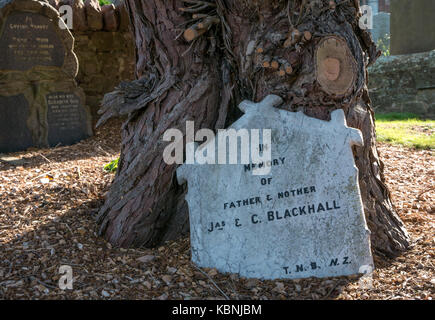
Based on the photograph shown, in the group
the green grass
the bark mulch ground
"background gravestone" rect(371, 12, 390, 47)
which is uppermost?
"background gravestone" rect(371, 12, 390, 47)

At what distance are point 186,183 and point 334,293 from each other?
1.15 m

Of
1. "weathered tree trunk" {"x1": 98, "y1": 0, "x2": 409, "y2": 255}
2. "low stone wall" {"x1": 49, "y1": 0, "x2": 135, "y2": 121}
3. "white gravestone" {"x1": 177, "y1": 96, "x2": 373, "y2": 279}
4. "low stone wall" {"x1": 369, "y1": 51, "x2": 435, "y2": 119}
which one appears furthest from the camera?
"low stone wall" {"x1": 369, "y1": 51, "x2": 435, "y2": 119}

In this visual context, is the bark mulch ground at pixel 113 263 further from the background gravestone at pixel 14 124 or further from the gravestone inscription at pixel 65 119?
the gravestone inscription at pixel 65 119

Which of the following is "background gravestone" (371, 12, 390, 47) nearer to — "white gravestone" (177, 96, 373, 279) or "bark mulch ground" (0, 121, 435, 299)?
"bark mulch ground" (0, 121, 435, 299)

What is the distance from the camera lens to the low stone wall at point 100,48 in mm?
7387

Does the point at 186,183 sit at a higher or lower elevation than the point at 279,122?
Answer: lower

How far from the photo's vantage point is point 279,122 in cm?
253

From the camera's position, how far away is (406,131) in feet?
21.9

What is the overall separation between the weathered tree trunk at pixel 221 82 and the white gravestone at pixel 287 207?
7.8 inches

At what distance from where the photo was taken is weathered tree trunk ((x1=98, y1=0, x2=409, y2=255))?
2533 mm

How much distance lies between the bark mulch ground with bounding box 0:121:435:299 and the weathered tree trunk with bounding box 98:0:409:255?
0.61ft

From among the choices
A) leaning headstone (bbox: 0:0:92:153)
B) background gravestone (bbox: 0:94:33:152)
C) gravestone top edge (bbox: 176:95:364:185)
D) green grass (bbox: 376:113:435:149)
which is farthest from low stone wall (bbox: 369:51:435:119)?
gravestone top edge (bbox: 176:95:364:185)

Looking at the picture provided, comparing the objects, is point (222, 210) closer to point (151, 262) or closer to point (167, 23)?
point (151, 262)

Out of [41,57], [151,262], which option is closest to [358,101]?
[151,262]
